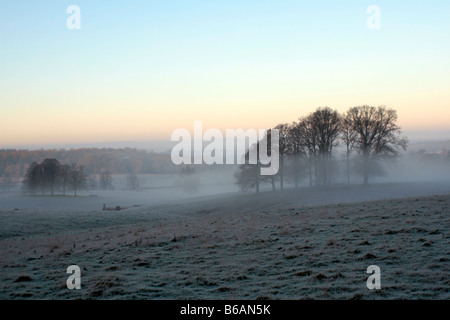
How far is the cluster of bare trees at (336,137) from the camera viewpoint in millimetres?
50625

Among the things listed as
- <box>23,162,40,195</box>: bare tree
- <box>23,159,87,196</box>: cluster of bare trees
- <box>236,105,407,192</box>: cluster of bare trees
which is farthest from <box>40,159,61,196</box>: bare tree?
<box>236,105,407,192</box>: cluster of bare trees

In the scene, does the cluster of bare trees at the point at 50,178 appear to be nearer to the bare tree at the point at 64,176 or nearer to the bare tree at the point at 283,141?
the bare tree at the point at 64,176

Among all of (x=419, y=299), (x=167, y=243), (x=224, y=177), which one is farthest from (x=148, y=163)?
(x=419, y=299)

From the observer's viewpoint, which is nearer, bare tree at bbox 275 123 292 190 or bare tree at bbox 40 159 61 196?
bare tree at bbox 275 123 292 190

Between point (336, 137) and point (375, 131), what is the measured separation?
560 centimetres

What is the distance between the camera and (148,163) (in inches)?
6599

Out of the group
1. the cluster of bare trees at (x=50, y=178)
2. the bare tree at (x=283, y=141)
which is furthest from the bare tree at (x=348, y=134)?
the cluster of bare trees at (x=50, y=178)

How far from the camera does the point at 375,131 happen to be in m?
50.6

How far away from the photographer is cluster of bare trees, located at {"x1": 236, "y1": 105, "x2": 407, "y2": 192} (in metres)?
50.6

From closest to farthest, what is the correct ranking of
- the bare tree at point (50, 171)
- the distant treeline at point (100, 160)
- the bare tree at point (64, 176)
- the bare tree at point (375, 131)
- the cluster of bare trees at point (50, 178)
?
1. the bare tree at point (375, 131)
2. the bare tree at point (50, 171)
3. the cluster of bare trees at point (50, 178)
4. the bare tree at point (64, 176)
5. the distant treeline at point (100, 160)

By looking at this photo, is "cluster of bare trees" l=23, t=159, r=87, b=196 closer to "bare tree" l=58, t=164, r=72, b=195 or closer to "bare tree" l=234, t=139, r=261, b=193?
"bare tree" l=58, t=164, r=72, b=195

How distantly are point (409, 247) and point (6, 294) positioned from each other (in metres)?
12.9

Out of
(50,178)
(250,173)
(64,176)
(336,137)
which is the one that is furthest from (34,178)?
(336,137)

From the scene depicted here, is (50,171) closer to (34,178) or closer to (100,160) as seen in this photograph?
(34,178)
